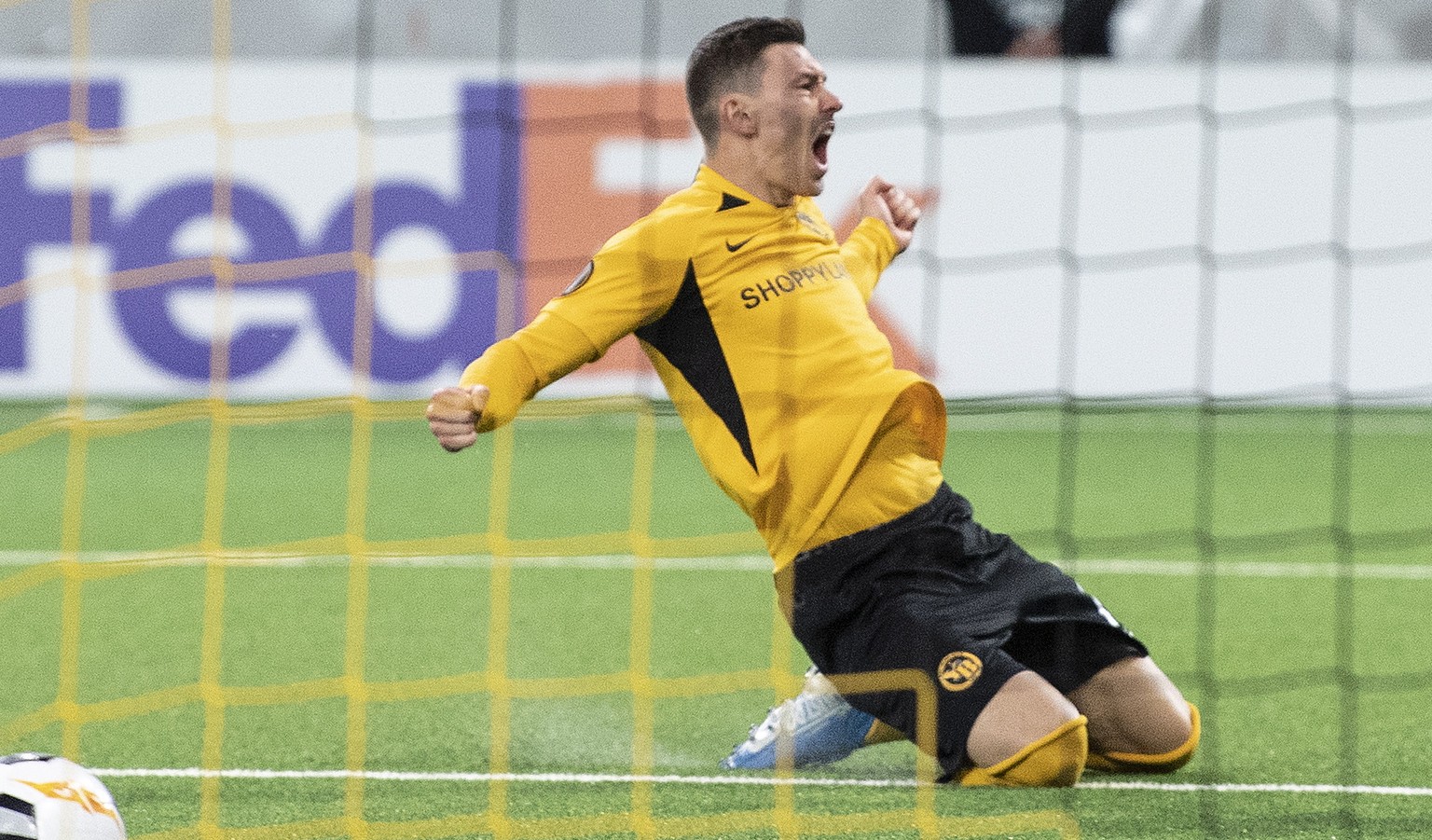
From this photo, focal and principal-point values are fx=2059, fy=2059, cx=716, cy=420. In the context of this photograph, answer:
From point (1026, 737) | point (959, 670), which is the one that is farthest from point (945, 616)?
point (1026, 737)

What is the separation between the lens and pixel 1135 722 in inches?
162

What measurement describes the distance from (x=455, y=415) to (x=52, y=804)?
89 centimetres

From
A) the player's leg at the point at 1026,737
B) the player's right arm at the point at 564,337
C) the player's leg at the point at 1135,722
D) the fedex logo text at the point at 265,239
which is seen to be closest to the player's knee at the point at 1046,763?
the player's leg at the point at 1026,737

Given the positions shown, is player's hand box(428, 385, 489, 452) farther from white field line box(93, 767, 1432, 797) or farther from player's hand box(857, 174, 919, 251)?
player's hand box(857, 174, 919, 251)

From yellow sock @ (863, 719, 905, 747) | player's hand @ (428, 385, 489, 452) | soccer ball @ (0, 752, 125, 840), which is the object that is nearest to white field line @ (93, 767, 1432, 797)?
yellow sock @ (863, 719, 905, 747)

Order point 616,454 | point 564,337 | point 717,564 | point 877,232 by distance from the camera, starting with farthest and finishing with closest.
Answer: point 616,454 → point 717,564 → point 877,232 → point 564,337

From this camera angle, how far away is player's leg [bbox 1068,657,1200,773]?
4121 millimetres

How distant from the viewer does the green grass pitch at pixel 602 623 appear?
396 centimetres

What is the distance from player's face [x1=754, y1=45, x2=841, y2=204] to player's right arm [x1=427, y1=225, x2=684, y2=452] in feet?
1.00

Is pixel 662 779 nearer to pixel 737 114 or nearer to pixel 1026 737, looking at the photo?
pixel 1026 737

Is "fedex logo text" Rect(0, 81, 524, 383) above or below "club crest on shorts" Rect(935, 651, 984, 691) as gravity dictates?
above

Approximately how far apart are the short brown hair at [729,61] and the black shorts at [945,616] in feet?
2.93

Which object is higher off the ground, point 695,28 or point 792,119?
point 695,28

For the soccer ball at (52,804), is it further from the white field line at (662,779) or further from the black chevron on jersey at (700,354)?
the black chevron on jersey at (700,354)
